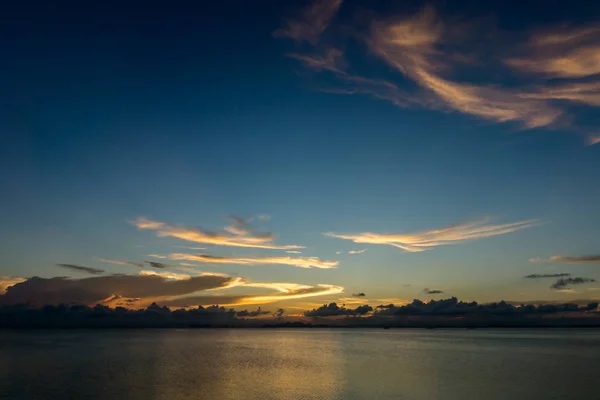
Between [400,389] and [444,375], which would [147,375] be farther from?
[444,375]

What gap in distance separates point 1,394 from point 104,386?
10879 millimetres

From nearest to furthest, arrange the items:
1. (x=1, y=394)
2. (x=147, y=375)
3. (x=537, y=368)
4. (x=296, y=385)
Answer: (x=1, y=394) → (x=296, y=385) → (x=147, y=375) → (x=537, y=368)

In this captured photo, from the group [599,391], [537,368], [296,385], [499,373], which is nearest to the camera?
[599,391]

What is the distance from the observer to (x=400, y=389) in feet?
180

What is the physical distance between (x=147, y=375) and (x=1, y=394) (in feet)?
69.0

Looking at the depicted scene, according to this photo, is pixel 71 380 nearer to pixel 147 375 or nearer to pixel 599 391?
pixel 147 375

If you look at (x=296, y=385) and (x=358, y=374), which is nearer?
(x=296, y=385)

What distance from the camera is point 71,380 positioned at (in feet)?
201

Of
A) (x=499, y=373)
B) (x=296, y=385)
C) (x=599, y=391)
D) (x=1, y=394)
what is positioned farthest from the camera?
(x=499, y=373)

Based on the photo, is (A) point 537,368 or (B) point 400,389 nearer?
(B) point 400,389

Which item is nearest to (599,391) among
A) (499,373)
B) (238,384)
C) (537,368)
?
(499,373)

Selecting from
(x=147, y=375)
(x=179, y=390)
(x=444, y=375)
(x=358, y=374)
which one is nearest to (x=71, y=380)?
(x=147, y=375)

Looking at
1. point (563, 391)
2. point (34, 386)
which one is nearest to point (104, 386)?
point (34, 386)

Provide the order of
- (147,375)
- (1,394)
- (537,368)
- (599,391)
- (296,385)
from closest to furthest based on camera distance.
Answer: (1,394) → (599,391) → (296,385) → (147,375) → (537,368)
